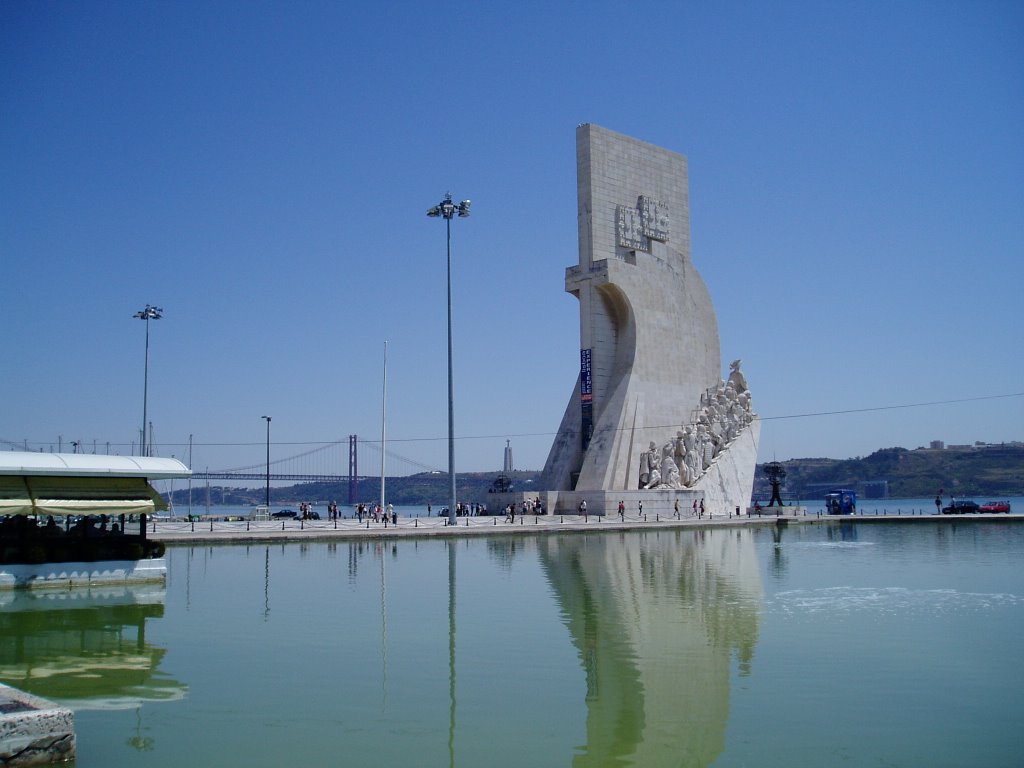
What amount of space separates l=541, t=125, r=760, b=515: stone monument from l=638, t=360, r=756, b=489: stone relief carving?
0.04 meters

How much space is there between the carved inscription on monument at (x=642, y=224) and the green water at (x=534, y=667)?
2024cm

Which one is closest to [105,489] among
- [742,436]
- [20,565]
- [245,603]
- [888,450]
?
[20,565]

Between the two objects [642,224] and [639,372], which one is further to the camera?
[642,224]

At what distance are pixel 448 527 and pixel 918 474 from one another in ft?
283

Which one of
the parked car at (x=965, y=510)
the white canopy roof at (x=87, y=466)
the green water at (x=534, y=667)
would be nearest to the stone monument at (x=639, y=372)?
the parked car at (x=965, y=510)

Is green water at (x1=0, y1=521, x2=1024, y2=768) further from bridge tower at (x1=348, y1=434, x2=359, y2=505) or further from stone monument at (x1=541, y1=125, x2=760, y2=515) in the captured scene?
bridge tower at (x1=348, y1=434, x2=359, y2=505)

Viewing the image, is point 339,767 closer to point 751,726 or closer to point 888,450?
point 751,726

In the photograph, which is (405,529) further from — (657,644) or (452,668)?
(452,668)

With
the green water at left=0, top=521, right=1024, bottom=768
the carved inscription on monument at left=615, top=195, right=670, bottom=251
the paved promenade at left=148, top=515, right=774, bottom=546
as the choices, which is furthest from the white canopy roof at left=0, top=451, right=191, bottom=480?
the carved inscription on monument at left=615, top=195, right=670, bottom=251

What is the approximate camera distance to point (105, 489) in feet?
41.7

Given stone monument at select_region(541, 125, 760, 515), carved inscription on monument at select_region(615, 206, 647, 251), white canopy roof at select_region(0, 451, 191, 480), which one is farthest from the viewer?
carved inscription on monument at select_region(615, 206, 647, 251)

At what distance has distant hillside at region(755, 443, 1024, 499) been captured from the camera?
9319 centimetres

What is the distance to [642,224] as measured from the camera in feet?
110

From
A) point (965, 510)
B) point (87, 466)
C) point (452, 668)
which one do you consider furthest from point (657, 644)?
point (965, 510)
